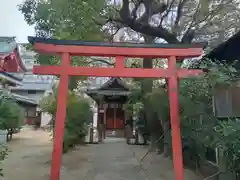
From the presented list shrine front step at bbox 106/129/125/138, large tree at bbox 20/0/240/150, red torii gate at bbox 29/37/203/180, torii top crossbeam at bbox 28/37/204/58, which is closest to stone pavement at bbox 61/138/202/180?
red torii gate at bbox 29/37/203/180

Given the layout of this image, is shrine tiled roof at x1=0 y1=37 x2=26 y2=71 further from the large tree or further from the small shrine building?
the small shrine building

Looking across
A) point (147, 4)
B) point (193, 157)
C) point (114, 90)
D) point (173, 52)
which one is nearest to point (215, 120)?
point (173, 52)

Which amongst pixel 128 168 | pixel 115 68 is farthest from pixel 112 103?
pixel 115 68

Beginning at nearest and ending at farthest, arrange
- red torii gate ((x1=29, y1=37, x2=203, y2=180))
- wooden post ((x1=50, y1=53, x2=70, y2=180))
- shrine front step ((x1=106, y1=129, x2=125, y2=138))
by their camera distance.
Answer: wooden post ((x1=50, y1=53, x2=70, y2=180)), red torii gate ((x1=29, y1=37, x2=203, y2=180)), shrine front step ((x1=106, y1=129, x2=125, y2=138))

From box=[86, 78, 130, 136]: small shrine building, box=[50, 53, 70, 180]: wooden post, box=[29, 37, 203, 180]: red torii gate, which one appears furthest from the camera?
box=[86, 78, 130, 136]: small shrine building

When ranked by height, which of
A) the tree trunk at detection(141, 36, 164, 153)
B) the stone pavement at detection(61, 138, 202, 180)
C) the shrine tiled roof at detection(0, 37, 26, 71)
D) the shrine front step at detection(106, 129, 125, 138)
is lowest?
the stone pavement at detection(61, 138, 202, 180)

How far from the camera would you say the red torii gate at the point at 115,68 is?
6.70 meters

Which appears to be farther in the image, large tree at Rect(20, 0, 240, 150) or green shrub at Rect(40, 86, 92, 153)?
green shrub at Rect(40, 86, 92, 153)

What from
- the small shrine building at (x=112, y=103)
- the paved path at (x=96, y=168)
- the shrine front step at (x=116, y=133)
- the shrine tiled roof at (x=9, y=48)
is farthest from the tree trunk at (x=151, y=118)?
the shrine front step at (x=116, y=133)

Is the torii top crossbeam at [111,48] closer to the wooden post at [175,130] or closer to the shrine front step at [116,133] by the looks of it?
the wooden post at [175,130]

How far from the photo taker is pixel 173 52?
7.03m

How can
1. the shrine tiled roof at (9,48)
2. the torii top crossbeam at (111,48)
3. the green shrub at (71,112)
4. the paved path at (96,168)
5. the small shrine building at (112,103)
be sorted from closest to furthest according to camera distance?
the torii top crossbeam at (111,48) → the paved path at (96,168) → the green shrub at (71,112) → the shrine tiled roof at (9,48) → the small shrine building at (112,103)

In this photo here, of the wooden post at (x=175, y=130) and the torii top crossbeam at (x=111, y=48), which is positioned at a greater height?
the torii top crossbeam at (x=111, y=48)

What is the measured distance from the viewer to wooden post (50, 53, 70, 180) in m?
6.43
